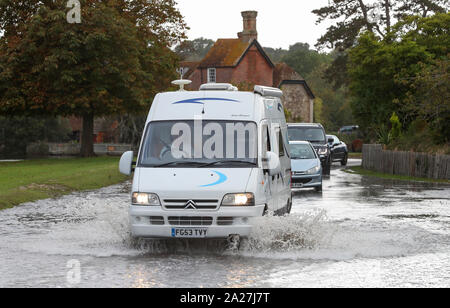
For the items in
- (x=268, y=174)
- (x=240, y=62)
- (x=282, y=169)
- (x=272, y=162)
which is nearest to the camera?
(x=272, y=162)

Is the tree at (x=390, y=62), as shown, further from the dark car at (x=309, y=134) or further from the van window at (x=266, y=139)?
the van window at (x=266, y=139)

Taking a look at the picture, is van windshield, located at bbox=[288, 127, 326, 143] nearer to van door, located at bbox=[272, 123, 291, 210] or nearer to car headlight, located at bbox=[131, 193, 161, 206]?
van door, located at bbox=[272, 123, 291, 210]

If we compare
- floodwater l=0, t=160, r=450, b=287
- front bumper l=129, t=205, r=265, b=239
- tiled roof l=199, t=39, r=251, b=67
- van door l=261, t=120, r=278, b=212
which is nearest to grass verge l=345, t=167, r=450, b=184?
floodwater l=0, t=160, r=450, b=287

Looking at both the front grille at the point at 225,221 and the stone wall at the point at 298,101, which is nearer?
the front grille at the point at 225,221

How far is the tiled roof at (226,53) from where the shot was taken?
8725 cm

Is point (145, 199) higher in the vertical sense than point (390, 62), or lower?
lower

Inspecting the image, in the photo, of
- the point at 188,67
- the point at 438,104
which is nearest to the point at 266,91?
the point at 438,104

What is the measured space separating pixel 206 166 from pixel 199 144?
1.89ft

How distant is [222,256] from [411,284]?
3.11 meters

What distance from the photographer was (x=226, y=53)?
88.8 metres

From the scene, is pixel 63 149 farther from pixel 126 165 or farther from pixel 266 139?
pixel 126 165

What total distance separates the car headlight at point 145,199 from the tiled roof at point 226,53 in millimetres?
74622

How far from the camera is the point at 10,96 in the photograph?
51.2 meters

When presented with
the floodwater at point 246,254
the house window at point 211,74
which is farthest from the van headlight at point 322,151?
the house window at point 211,74
